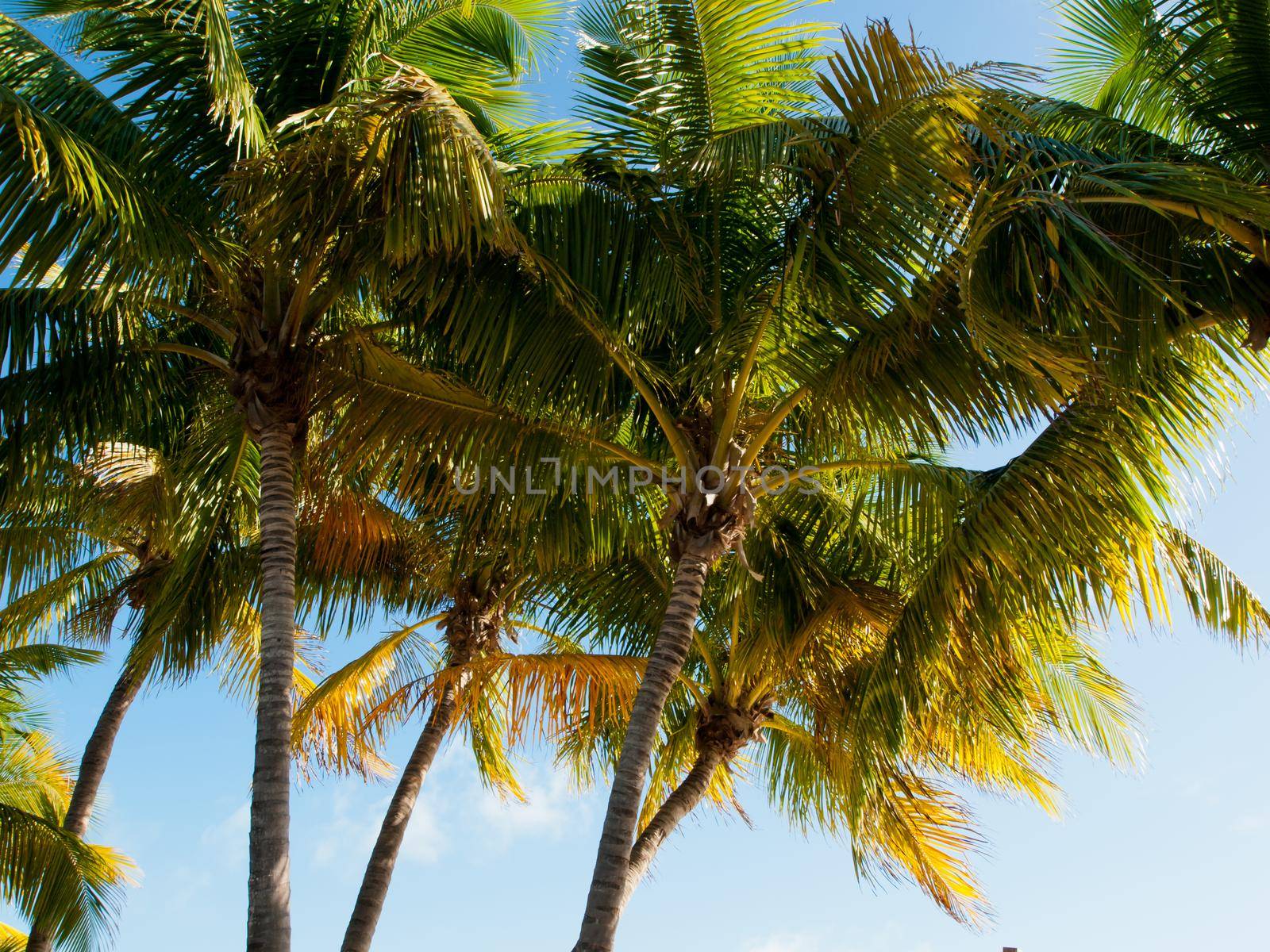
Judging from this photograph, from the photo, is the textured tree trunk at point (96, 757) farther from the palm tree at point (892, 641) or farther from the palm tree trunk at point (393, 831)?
the palm tree at point (892, 641)

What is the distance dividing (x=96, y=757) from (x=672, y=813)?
596 centimetres

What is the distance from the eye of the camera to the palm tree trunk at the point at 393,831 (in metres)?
9.88

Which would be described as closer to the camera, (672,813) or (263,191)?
(263,191)

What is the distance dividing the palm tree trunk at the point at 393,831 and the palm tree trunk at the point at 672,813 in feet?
6.67

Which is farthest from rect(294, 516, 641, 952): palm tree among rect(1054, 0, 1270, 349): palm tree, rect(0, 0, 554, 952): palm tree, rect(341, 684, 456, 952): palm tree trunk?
rect(1054, 0, 1270, 349): palm tree

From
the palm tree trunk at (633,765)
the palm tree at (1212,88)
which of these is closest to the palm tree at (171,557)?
the palm tree trunk at (633,765)

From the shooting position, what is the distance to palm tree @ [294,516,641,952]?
339 inches

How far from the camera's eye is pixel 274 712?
7.08 metres

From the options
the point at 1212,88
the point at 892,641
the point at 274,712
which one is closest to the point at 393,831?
the point at 274,712

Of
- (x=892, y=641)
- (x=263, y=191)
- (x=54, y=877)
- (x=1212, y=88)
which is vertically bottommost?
(x=54, y=877)

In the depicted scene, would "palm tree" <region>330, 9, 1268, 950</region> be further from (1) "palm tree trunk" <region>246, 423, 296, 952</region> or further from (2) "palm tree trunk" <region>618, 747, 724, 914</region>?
(2) "palm tree trunk" <region>618, 747, 724, 914</region>

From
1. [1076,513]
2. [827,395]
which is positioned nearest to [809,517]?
[827,395]

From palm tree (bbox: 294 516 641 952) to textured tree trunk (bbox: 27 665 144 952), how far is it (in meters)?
2.16

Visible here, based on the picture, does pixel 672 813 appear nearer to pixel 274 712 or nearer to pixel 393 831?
pixel 393 831
